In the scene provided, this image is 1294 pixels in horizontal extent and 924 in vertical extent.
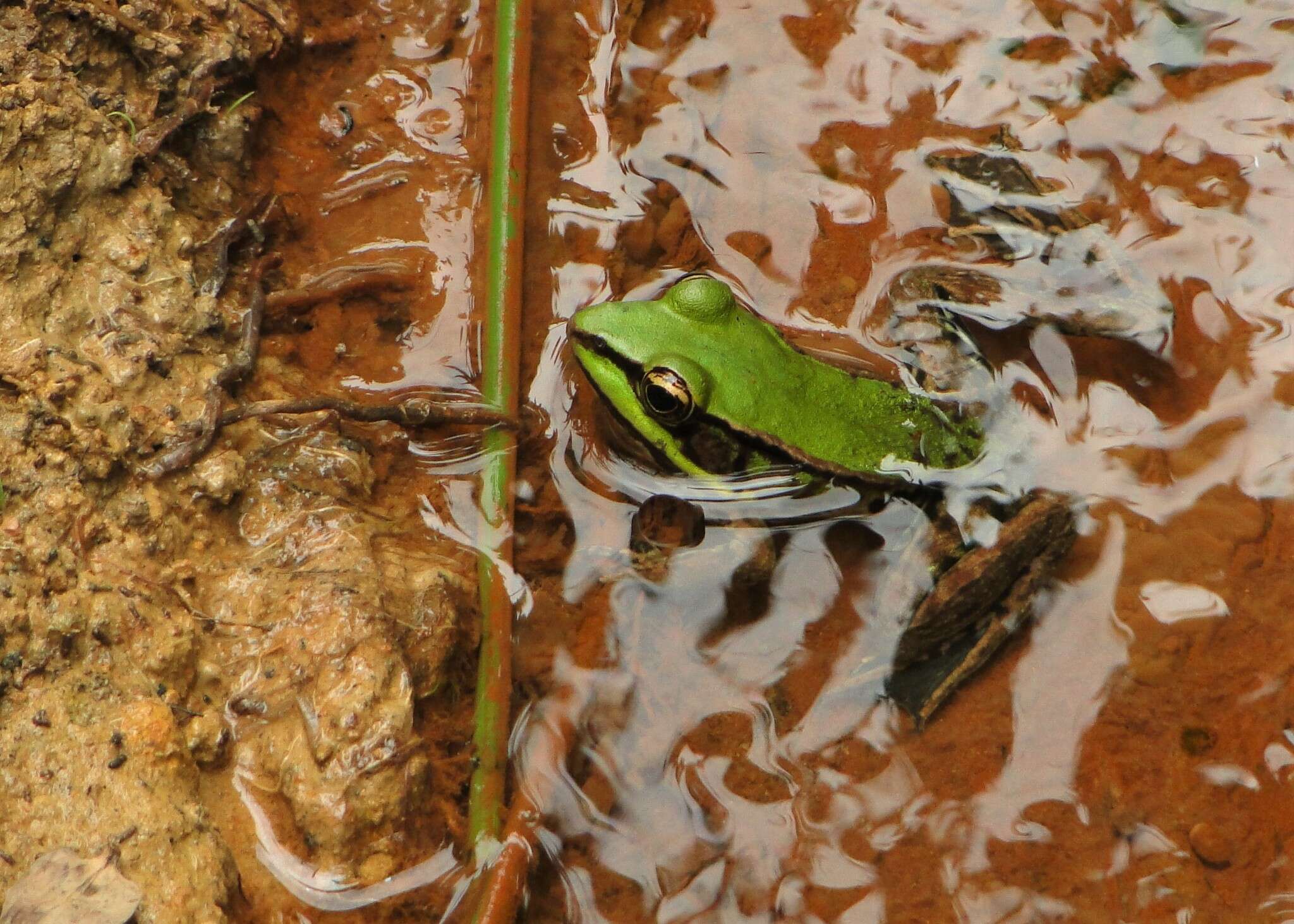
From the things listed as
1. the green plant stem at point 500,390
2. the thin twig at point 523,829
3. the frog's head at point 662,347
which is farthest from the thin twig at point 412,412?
the thin twig at point 523,829

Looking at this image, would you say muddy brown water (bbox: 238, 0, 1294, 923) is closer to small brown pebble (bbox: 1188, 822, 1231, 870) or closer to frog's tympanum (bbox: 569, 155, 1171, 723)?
small brown pebble (bbox: 1188, 822, 1231, 870)

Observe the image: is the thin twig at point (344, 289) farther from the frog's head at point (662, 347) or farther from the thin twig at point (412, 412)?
the frog's head at point (662, 347)

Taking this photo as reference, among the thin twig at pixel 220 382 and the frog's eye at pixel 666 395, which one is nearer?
the thin twig at pixel 220 382

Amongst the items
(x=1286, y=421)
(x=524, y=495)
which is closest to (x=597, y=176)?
(x=524, y=495)

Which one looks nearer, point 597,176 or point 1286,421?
point 1286,421

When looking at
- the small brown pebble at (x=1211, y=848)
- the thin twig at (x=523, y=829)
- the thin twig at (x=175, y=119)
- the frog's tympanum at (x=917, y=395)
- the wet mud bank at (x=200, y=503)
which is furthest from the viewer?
the frog's tympanum at (x=917, y=395)

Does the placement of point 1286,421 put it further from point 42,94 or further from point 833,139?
point 42,94
